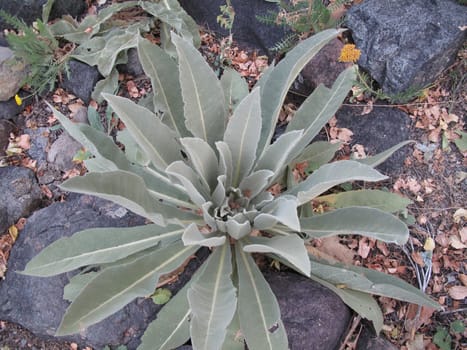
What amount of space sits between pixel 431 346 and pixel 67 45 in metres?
2.54

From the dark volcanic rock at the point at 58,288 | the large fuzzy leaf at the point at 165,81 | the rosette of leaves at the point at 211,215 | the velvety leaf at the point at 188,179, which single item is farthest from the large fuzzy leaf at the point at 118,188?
the dark volcanic rock at the point at 58,288

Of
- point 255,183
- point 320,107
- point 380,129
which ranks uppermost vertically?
point 320,107

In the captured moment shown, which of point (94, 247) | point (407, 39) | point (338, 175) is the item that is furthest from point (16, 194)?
point (407, 39)

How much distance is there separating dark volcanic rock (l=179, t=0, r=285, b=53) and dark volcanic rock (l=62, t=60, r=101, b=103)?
2.44 ft

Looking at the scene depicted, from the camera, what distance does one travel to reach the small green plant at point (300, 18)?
2.42m

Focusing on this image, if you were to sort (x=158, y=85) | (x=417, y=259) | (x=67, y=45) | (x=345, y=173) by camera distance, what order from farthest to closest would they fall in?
(x=67, y=45) < (x=417, y=259) < (x=158, y=85) < (x=345, y=173)

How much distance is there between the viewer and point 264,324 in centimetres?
163

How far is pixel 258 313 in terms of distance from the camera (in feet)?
5.46

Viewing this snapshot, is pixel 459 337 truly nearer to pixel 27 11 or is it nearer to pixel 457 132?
pixel 457 132

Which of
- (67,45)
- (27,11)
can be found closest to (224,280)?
(67,45)

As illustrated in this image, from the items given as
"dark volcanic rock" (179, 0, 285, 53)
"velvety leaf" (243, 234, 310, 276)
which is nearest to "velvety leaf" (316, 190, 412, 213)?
"velvety leaf" (243, 234, 310, 276)

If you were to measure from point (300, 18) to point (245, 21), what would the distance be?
0.42m

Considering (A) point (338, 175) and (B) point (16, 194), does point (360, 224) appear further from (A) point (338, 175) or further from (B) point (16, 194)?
(B) point (16, 194)

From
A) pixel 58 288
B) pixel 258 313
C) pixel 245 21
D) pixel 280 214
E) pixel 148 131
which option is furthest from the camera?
pixel 245 21
